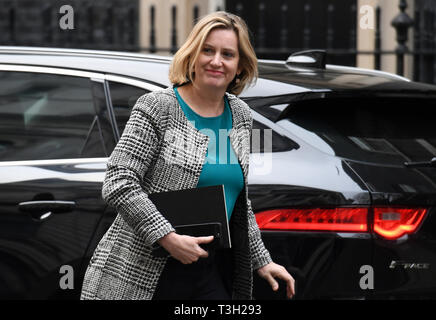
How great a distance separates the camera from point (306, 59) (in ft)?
14.8

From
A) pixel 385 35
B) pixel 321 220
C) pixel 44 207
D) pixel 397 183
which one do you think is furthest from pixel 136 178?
pixel 385 35

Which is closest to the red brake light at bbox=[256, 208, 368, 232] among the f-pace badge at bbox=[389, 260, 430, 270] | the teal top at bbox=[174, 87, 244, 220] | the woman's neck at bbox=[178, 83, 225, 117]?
the f-pace badge at bbox=[389, 260, 430, 270]

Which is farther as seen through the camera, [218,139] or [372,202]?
[372,202]

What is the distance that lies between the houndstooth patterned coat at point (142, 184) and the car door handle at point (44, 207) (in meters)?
0.81

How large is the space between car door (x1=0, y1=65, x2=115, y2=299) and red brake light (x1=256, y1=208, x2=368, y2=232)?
72cm

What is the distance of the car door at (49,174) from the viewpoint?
373 centimetres

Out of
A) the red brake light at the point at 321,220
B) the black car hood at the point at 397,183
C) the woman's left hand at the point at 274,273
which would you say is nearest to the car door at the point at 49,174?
the red brake light at the point at 321,220

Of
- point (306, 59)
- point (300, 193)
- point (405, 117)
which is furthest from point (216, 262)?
point (306, 59)

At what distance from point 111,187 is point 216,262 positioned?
0.46 m

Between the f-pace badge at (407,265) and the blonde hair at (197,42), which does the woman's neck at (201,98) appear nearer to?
the blonde hair at (197,42)

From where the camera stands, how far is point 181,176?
2877 millimetres

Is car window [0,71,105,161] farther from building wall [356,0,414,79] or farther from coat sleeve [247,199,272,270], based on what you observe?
building wall [356,0,414,79]

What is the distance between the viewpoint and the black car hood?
11.4 ft
